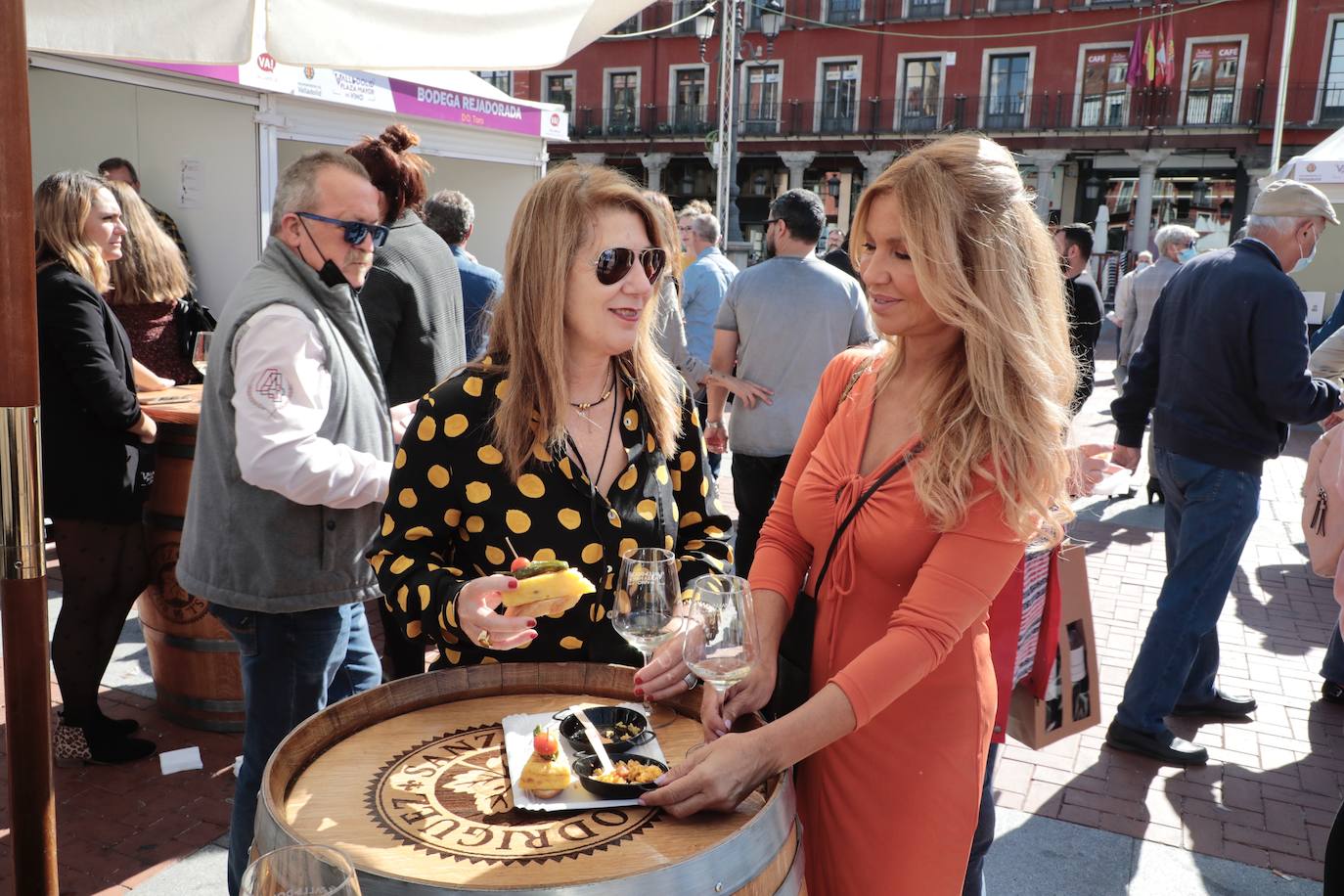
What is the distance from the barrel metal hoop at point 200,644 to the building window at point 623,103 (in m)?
37.7

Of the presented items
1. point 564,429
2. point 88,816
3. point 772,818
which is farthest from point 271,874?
point 88,816

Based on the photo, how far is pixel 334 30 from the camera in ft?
8.73

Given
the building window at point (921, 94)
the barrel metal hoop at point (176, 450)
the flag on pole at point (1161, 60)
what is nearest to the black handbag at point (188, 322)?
the barrel metal hoop at point (176, 450)

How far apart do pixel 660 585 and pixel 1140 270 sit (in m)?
8.41

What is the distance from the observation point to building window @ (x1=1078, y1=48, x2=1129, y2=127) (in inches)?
1291

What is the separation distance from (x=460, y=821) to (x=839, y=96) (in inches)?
1506

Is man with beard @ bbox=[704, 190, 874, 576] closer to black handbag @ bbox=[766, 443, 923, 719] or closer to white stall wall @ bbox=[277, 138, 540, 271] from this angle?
black handbag @ bbox=[766, 443, 923, 719]

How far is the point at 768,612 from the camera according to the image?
6.49ft

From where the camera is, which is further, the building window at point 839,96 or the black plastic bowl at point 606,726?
the building window at point 839,96

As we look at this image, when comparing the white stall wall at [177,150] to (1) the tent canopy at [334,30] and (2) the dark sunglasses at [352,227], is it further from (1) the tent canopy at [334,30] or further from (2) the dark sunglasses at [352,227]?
(2) the dark sunglasses at [352,227]

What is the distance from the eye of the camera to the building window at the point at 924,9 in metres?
34.8

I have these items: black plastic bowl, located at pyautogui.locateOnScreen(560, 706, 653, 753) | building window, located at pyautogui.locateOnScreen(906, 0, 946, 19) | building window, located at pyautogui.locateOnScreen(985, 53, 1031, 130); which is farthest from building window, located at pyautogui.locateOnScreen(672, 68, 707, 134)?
black plastic bowl, located at pyautogui.locateOnScreen(560, 706, 653, 753)

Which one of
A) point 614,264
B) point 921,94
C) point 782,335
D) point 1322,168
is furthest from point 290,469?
point 921,94

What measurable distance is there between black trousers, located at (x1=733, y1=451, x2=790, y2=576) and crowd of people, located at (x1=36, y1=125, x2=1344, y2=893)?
2.10 metres
